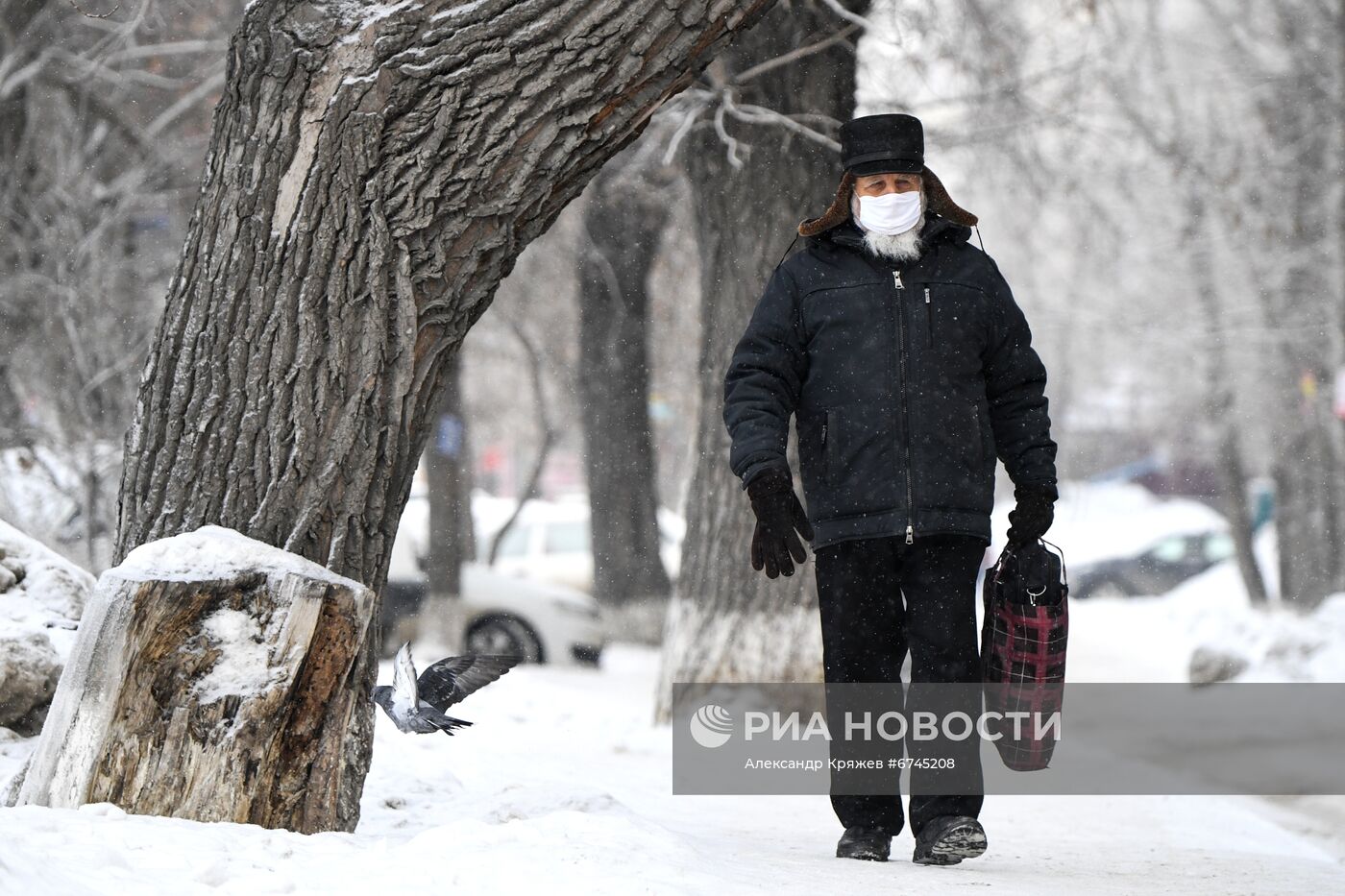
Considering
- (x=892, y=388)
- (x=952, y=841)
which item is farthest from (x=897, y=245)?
(x=952, y=841)

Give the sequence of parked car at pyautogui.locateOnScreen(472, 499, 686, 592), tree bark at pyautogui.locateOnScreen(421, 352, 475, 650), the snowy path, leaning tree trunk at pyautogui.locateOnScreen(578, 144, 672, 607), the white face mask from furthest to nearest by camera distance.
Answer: parked car at pyautogui.locateOnScreen(472, 499, 686, 592) → leaning tree trunk at pyautogui.locateOnScreen(578, 144, 672, 607) → tree bark at pyautogui.locateOnScreen(421, 352, 475, 650) → the white face mask → the snowy path

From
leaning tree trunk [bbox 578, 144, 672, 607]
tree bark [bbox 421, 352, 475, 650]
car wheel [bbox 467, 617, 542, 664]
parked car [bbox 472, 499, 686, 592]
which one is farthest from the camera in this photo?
parked car [bbox 472, 499, 686, 592]

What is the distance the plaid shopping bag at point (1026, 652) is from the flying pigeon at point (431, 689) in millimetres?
1293

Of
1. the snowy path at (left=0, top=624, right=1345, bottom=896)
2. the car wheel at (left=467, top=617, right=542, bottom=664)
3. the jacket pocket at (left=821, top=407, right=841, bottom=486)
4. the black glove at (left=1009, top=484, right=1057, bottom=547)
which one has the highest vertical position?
the car wheel at (left=467, top=617, right=542, bottom=664)

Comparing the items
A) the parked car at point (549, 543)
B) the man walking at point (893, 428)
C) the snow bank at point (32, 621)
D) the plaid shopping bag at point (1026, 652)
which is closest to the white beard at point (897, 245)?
the man walking at point (893, 428)

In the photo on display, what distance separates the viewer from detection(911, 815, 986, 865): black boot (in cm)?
371

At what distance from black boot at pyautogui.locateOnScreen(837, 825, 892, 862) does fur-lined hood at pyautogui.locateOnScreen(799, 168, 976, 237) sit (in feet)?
5.15

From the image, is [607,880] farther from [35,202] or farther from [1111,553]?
[1111,553]

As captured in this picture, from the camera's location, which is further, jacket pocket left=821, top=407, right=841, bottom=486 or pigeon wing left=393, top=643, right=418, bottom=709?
jacket pocket left=821, top=407, right=841, bottom=486

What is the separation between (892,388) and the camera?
150 inches

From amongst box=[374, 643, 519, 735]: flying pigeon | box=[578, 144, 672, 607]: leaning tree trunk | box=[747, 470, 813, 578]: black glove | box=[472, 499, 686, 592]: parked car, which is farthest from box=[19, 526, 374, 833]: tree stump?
box=[472, 499, 686, 592]: parked car

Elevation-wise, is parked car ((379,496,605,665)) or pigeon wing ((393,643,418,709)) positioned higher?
parked car ((379,496,605,665))

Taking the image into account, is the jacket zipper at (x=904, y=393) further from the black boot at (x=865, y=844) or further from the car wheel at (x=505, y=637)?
the car wheel at (x=505, y=637)

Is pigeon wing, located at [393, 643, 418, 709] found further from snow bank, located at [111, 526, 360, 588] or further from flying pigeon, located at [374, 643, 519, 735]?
snow bank, located at [111, 526, 360, 588]
